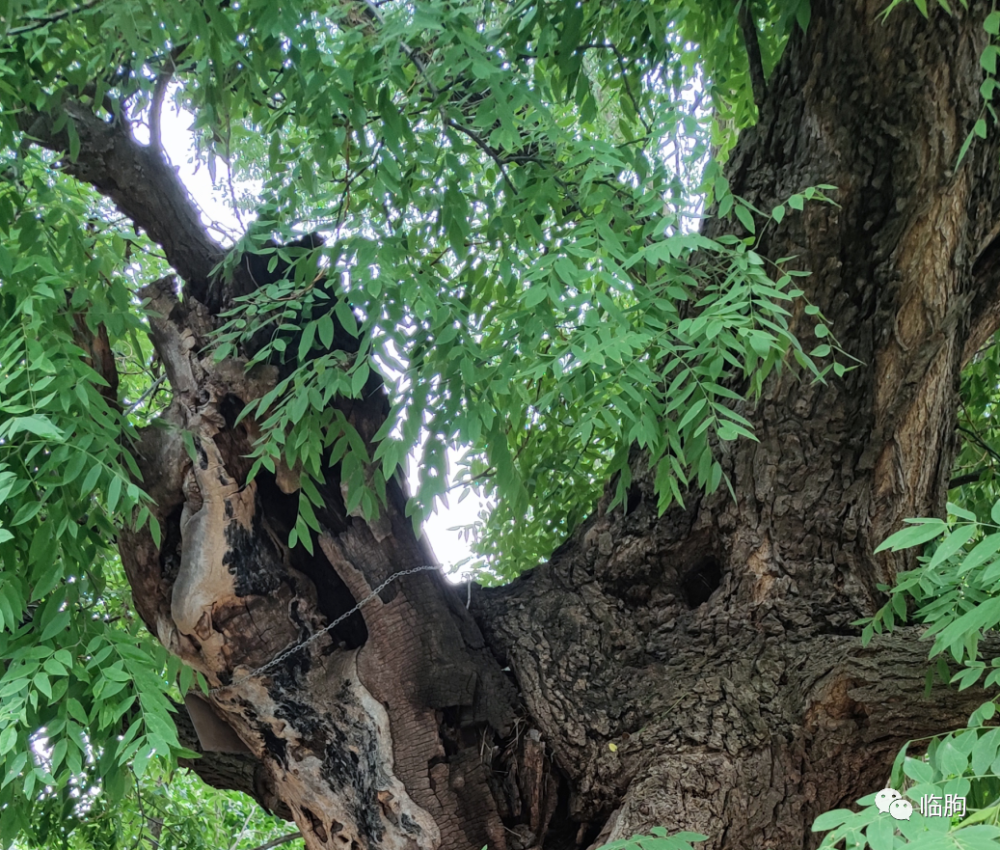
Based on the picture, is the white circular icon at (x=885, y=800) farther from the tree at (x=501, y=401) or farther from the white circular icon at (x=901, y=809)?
the tree at (x=501, y=401)

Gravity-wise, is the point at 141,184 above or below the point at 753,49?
above

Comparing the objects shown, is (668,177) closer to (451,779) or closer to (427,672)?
(427,672)

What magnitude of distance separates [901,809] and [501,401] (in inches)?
55.7

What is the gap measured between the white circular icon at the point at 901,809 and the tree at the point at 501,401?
0.88 meters

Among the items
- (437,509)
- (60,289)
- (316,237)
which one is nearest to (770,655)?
(437,509)

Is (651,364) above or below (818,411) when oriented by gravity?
above

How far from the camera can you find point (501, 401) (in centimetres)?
227

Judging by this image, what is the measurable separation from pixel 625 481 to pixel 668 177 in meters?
0.76

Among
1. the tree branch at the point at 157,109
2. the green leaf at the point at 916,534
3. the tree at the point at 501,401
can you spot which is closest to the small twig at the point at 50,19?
the tree at the point at 501,401

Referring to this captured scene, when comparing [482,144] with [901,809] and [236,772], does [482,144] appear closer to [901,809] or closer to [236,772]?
[901,809]

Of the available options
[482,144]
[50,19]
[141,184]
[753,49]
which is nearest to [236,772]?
[141,184]

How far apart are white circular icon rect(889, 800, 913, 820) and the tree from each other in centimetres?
88

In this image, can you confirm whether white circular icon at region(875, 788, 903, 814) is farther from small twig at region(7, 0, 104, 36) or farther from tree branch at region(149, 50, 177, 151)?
tree branch at region(149, 50, 177, 151)

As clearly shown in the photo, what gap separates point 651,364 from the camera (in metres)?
2.27
